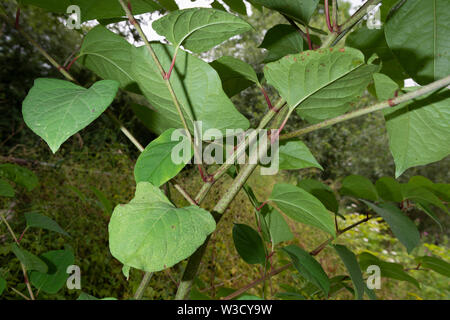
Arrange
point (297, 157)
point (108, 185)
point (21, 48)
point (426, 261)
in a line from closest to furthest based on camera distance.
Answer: point (297, 157)
point (426, 261)
point (108, 185)
point (21, 48)

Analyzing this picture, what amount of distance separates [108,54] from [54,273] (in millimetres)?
366

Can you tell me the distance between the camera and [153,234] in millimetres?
170

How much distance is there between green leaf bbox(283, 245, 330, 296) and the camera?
32cm

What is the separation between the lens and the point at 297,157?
1.03ft

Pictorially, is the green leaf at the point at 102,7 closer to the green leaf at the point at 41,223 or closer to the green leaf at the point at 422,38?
the green leaf at the point at 422,38

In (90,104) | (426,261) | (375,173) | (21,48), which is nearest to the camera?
(90,104)

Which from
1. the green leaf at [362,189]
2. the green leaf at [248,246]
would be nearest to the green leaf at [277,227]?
the green leaf at [248,246]

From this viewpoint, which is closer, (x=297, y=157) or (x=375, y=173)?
(x=297, y=157)

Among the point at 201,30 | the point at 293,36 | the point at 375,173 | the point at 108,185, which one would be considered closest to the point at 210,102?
the point at 201,30

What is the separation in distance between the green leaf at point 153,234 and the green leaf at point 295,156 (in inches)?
5.9

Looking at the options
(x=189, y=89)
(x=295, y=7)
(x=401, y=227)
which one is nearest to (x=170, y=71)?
(x=189, y=89)

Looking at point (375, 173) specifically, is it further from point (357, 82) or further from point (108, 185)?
point (357, 82)

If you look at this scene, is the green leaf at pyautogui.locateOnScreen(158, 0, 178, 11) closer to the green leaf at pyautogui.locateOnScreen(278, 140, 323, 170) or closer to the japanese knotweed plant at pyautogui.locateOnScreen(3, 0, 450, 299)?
the japanese knotweed plant at pyautogui.locateOnScreen(3, 0, 450, 299)

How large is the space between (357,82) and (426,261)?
0.44 meters
